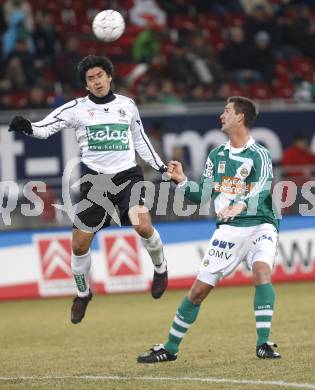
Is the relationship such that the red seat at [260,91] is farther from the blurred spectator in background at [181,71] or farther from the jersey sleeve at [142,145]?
the jersey sleeve at [142,145]

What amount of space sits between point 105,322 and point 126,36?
31.4 ft

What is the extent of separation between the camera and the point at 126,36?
69.6 ft

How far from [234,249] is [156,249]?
1.45m

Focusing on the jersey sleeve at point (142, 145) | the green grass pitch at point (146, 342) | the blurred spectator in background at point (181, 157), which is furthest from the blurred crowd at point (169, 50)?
the jersey sleeve at point (142, 145)

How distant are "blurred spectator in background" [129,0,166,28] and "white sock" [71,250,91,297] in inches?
473

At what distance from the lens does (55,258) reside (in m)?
16.0

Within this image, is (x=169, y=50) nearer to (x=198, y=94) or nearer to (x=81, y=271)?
(x=198, y=94)

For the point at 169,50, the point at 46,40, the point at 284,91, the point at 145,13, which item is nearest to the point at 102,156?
the point at 46,40

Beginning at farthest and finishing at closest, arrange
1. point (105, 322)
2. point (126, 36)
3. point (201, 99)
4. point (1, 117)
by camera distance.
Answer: point (126, 36)
point (201, 99)
point (1, 117)
point (105, 322)

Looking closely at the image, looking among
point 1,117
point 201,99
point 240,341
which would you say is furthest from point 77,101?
point 201,99

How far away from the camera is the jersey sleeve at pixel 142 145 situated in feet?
32.5

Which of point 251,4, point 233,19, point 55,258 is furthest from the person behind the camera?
point 251,4

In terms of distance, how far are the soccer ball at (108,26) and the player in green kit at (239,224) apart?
1.41 metres

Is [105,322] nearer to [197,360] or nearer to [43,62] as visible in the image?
[197,360]
